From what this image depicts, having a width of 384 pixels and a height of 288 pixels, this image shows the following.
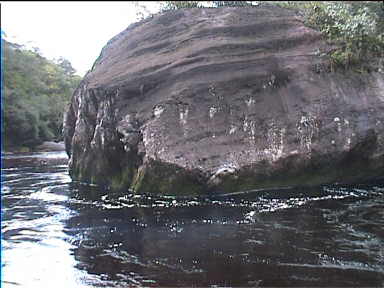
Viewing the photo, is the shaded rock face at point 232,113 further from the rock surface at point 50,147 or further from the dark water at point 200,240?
the rock surface at point 50,147

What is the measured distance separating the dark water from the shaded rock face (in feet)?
1.76

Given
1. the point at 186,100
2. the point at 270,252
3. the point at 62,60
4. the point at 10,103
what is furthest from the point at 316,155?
the point at 62,60

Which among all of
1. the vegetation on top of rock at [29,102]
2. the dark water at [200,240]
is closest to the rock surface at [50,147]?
the vegetation on top of rock at [29,102]

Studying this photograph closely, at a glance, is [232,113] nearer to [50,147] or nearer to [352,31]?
[352,31]

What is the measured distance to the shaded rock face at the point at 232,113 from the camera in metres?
9.52

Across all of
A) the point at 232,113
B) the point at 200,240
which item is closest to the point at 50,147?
the point at 232,113

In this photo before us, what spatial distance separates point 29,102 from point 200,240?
31.8m

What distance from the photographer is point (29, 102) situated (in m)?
35.5

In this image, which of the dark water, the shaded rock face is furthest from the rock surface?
the dark water

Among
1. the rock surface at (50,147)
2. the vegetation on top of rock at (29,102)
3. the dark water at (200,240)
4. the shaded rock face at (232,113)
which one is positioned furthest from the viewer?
the rock surface at (50,147)

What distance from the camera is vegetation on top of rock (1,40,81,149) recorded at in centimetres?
3216

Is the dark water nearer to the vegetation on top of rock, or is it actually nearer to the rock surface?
the vegetation on top of rock

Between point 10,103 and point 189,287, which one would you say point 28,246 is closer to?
point 189,287

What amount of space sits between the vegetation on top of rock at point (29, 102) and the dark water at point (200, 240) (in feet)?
63.7
